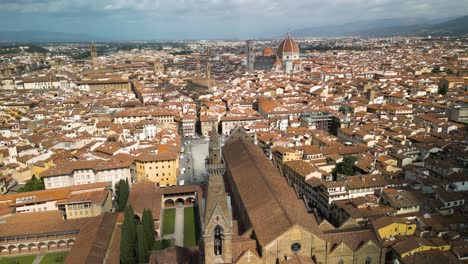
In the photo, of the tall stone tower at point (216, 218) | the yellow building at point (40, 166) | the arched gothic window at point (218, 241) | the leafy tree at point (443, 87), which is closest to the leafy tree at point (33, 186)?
the yellow building at point (40, 166)

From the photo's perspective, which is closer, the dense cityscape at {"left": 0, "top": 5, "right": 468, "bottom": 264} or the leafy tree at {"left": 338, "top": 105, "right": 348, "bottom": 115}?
the dense cityscape at {"left": 0, "top": 5, "right": 468, "bottom": 264}

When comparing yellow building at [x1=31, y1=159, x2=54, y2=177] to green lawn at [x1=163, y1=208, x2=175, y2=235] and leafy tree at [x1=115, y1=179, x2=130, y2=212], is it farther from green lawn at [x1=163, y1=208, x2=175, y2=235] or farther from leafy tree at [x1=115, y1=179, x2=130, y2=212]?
green lawn at [x1=163, y1=208, x2=175, y2=235]

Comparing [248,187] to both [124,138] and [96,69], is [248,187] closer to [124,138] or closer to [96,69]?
[124,138]

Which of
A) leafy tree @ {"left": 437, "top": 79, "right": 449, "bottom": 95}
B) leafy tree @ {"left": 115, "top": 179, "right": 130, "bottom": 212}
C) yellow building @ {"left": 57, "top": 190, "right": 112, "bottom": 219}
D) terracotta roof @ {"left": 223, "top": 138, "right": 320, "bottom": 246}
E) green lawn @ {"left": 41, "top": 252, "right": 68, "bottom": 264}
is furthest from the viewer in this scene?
leafy tree @ {"left": 437, "top": 79, "right": 449, "bottom": 95}

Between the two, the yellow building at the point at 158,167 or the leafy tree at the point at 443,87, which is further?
the leafy tree at the point at 443,87

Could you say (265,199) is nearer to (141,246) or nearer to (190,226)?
(141,246)

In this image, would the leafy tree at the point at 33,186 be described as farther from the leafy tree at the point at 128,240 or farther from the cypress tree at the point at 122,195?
the leafy tree at the point at 128,240

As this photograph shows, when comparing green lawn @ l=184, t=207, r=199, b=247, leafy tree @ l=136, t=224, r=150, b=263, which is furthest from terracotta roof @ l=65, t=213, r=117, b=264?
green lawn @ l=184, t=207, r=199, b=247
